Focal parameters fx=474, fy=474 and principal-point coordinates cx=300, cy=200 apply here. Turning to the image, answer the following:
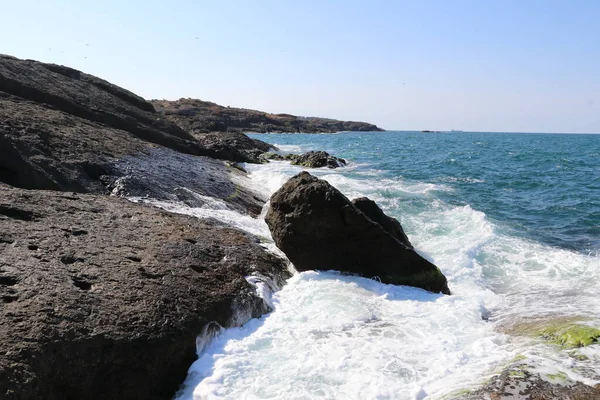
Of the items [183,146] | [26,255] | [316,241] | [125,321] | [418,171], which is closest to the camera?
[125,321]

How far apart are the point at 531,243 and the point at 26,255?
527 inches

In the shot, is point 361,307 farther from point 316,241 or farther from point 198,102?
point 198,102

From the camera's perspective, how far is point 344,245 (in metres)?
9.66

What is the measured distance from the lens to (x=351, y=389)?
5457mm

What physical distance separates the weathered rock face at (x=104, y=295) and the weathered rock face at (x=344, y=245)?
81 centimetres

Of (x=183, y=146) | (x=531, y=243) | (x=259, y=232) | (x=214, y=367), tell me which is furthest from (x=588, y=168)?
(x=214, y=367)

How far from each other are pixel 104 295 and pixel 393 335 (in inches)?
160

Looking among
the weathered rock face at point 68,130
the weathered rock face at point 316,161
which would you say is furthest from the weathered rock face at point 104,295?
the weathered rock face at point 316,161

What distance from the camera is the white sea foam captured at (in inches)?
219

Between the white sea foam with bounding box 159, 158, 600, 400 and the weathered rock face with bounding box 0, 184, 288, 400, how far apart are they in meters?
0.46

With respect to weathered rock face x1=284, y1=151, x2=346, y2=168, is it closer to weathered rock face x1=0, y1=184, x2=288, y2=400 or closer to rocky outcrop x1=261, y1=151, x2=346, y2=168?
rocky outcrop x1=261, y1=151, x2=346, y2=168

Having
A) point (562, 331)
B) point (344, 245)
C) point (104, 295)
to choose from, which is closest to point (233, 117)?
point (344, 245)

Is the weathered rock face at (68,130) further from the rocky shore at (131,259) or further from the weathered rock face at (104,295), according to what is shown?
the weathered rock face at (104,295)

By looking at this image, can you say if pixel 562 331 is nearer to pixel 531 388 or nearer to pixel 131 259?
pixel 531 388
